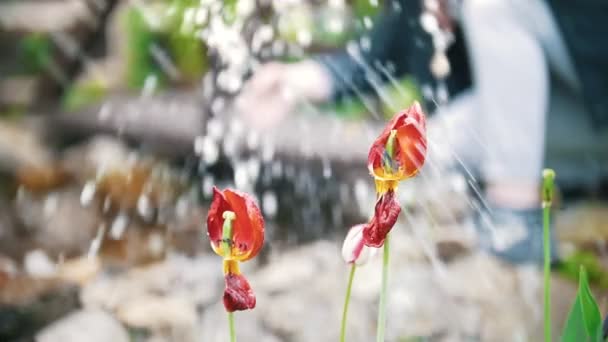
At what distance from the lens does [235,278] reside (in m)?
0.57

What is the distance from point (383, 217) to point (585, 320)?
Result: 0.19m

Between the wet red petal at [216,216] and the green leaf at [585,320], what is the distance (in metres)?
0.27

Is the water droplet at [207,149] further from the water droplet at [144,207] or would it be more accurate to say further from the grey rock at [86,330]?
the grey rock at [86,330]

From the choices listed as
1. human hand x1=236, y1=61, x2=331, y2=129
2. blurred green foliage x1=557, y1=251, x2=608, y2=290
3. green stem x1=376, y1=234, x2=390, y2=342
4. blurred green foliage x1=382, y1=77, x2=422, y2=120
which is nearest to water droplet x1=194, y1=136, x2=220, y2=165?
human hand x1=236, y1=61, x2=331, y2=129

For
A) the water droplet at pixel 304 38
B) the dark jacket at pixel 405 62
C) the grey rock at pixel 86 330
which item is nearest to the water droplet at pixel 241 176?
the dark jacket at pixel 405 62

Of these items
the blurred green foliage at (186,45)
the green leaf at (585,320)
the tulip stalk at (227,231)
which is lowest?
the green leaf at (585,320)

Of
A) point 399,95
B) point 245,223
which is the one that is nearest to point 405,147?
point 245,223

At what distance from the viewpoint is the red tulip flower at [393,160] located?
55 cm

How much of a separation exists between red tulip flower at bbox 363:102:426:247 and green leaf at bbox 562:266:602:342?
17 cm

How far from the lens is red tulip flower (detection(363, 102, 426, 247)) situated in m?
0.55

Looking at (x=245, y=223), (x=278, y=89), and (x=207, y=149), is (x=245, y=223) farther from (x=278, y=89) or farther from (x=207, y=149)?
(x=207, y=149)

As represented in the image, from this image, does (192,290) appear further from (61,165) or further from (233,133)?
(61,165)

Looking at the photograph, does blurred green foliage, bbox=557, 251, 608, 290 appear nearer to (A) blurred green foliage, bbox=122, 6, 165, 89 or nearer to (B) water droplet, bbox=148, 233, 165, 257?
(B) water droplet, bbox=148, 233, 165, 257

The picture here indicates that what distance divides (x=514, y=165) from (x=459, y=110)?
37cm
